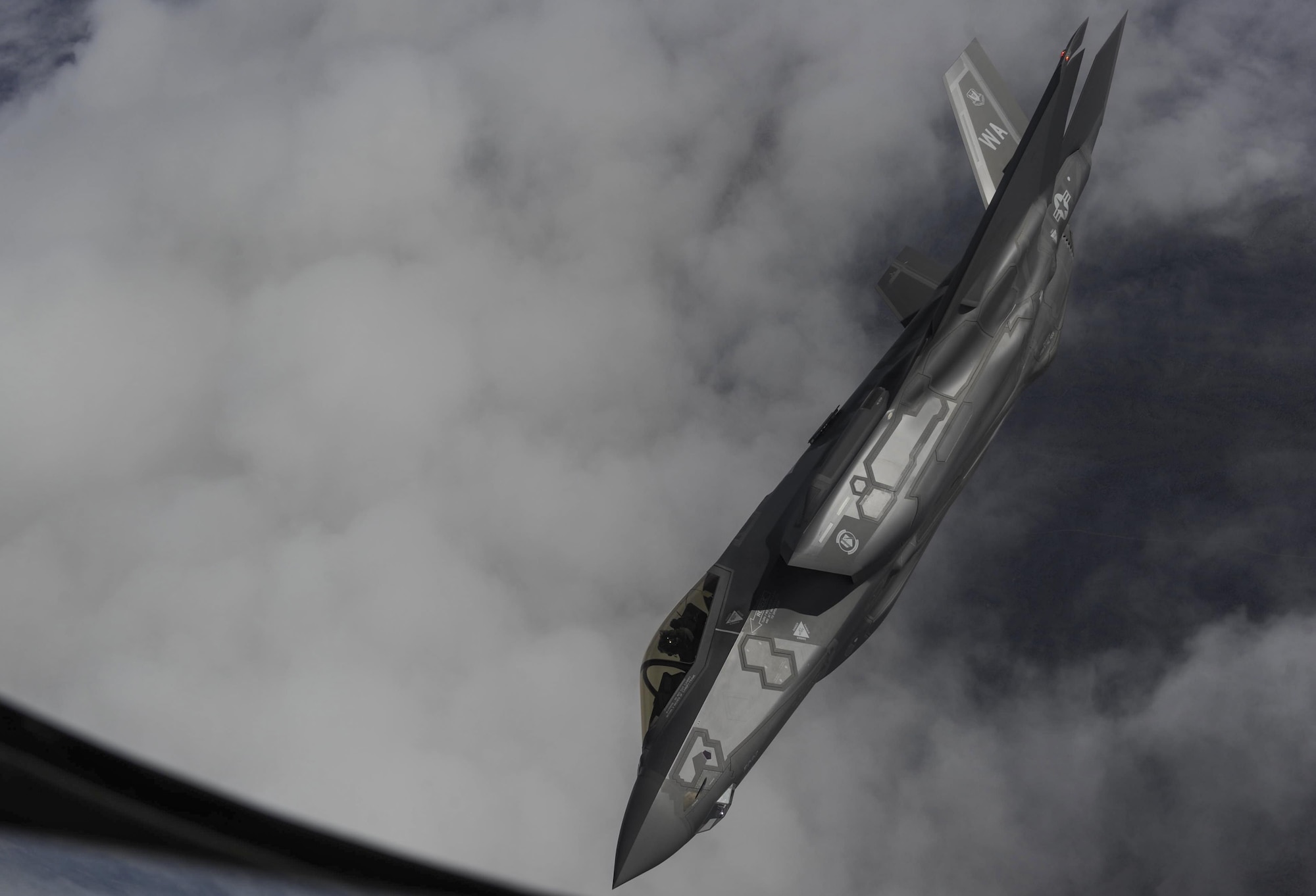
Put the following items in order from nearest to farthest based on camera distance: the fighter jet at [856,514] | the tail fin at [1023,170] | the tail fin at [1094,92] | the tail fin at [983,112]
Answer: the fighter jet at [856,514] < the tail fin at [1023,170] < the tail fin at [1094,92] < the tail fin at [983,112]

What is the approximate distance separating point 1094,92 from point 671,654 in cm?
1248

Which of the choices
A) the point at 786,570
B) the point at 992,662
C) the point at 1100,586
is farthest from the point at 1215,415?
the point at 786,570

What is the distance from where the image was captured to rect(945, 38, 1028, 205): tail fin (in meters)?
16.1

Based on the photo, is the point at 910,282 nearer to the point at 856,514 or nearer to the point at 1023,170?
the point at 1023,170

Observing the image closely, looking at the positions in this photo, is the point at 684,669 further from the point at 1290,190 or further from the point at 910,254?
the point at 1290,190

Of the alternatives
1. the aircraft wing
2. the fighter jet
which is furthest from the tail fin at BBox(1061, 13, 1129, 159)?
the aircraft wing

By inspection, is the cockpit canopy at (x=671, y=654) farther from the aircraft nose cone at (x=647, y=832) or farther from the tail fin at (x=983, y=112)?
the tail fin at (x=983, y=112)

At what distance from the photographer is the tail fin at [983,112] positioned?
16094 mm

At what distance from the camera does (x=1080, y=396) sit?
71.1ft

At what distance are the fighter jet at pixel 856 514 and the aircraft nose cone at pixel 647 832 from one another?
0.06 ft

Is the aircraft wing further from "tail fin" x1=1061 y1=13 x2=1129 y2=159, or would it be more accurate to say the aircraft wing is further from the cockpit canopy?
"tail fin" x1=1061 y1=13 x2=1129 y2=159

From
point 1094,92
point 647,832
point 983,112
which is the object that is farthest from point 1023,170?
point 647,832

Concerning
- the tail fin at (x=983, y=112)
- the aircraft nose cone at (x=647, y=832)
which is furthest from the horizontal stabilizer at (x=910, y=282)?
the aircraft nose cone at (x=647, y=832)

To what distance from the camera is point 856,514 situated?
421 inches
